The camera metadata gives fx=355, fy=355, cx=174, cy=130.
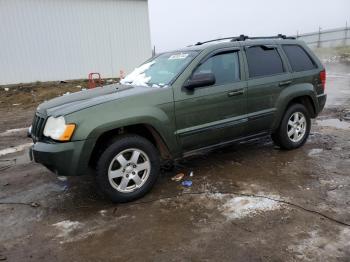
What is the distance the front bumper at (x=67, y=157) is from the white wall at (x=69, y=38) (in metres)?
13.9

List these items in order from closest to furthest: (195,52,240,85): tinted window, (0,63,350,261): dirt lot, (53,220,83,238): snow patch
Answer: (0,63,350,261): dirt lot, (53,220,83,238): snow patch, (195,52,240,85): tinted window

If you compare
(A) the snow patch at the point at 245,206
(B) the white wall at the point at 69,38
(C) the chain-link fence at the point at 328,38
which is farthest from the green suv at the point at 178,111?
(C) the chain-link fence at the point at 328,38

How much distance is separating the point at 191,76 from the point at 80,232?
2.32 m

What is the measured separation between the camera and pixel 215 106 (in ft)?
15.5

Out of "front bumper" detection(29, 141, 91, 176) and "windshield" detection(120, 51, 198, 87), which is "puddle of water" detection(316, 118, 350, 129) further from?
"front bumper" detection(29, 141, 91, 176)

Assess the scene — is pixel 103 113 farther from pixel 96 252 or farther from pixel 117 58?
pixel 117 58

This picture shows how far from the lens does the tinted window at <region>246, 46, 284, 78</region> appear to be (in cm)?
522

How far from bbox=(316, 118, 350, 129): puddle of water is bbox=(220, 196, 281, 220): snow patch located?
4234mm

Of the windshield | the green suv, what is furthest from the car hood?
the windshield

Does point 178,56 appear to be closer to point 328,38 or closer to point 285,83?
point 285,83

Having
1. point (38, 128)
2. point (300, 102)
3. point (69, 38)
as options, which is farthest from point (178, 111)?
point (69, 38)

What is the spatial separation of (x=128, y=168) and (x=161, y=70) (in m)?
1.57

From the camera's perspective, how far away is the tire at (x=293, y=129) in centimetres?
566

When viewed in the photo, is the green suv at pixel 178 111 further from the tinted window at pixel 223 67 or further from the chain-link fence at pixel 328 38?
the chain-link fence at pixel 328 38
